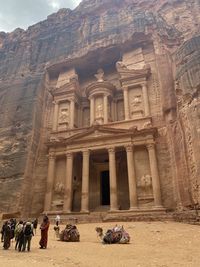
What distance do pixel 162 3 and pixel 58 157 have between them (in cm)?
2753

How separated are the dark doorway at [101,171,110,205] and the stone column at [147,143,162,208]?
600cm

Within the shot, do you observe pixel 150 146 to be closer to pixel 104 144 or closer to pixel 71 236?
pixel 104 144

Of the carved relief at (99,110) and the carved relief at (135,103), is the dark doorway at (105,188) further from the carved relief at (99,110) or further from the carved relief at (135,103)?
the carved relief at (135,103)

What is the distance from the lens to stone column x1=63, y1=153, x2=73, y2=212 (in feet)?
71.8

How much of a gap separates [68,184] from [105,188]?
4.57 meters

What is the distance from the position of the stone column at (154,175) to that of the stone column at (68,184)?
7.13 meters

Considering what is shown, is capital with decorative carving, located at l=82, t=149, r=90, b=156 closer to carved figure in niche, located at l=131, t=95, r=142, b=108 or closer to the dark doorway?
the dark doorway

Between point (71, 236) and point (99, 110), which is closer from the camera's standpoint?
point (71, 236)

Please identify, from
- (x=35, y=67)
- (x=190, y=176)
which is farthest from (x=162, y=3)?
(x=190, y=176)

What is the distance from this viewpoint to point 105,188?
25750 mm

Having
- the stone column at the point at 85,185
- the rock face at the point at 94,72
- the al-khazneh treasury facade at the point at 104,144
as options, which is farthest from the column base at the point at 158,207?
the stone column at the point at 85,185

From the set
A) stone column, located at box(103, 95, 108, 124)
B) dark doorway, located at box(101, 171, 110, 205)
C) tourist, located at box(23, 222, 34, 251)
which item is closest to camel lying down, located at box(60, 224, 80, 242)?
tourist, located at box(23, 222, 34, 251)

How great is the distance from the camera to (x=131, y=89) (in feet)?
92.1

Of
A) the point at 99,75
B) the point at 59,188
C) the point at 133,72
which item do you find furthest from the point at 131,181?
the point at 99,75
